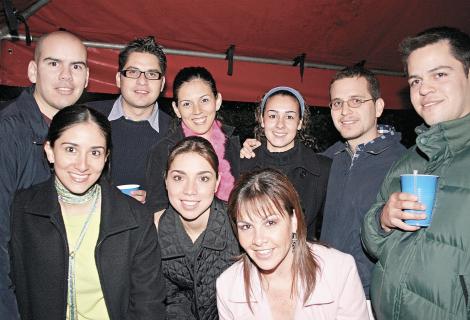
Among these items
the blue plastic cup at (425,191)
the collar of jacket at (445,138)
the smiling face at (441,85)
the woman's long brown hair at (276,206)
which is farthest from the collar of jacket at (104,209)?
the smiling face at (441,85)

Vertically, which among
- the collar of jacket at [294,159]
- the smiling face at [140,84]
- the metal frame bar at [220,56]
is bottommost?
the collar of jacket at [294,159]

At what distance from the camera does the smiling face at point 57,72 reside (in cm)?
298

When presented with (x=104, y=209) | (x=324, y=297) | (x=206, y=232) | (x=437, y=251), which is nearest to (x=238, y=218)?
(x=206, y=232)

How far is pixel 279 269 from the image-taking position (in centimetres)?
271

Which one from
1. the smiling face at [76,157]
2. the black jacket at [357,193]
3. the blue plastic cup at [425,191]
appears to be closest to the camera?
the blue plastic cup at [425,191]

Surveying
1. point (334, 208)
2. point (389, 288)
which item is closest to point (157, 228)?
point (334, 208)

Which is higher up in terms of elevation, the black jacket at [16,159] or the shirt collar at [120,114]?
the shirt collar at [120,114]

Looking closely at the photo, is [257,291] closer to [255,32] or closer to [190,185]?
[190,185]

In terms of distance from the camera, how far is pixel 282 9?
4.03 m

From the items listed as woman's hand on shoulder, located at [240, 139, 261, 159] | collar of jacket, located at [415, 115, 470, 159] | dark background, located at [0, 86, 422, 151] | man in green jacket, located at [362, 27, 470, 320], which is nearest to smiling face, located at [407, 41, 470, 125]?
man in green jacket, located at [362, 27, 470, 320]

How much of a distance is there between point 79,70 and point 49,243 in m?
1.43

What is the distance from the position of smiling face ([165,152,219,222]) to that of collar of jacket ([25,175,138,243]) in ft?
1.27

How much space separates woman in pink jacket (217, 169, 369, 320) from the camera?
101 inches

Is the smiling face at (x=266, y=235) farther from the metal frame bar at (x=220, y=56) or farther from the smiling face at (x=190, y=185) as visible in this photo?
the metal frame bar at (x=220, y=56)
